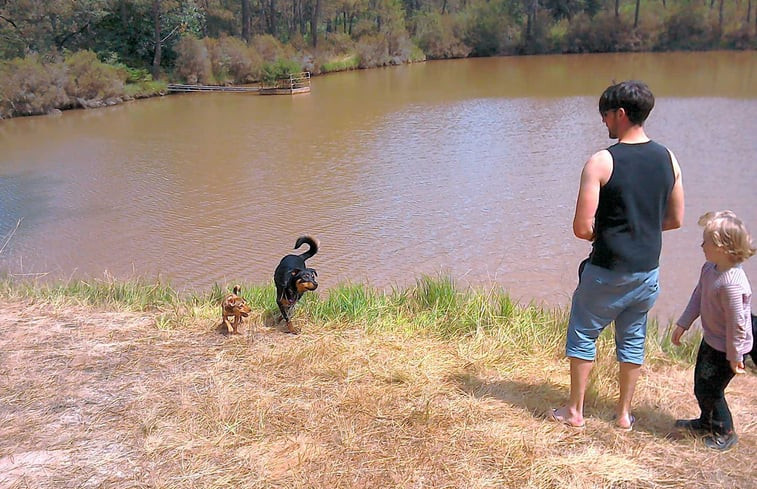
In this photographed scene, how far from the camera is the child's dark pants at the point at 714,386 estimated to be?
8.89 ft

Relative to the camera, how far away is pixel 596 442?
2820 millimetres

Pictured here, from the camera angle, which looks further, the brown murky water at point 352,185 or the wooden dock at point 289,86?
the wooden dock at point 289,86

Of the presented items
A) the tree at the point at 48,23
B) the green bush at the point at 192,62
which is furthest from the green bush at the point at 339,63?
the tree at the point at 48,23

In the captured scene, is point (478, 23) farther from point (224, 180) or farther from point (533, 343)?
point (533, 343)

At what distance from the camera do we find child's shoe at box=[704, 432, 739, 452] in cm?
272


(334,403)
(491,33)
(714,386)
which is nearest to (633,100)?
(714,386)

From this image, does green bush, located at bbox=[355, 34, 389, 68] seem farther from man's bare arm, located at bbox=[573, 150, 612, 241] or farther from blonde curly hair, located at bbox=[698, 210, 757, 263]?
blonde curly hair, located at bbox=[698, 210, 757, 263]

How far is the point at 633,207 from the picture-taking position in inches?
103

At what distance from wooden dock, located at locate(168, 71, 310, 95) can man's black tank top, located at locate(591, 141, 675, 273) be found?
23.7 m

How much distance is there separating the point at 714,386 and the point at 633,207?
0.86 m

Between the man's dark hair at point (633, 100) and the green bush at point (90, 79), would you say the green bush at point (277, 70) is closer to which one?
the green bush at point (90, 79)

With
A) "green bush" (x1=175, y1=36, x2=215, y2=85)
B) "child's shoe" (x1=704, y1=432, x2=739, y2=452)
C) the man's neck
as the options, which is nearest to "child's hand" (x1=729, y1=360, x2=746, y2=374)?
"child's shoe" (x1=704, y1=432, x2=739, y2=452)

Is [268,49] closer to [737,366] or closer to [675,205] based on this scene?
[675,205]

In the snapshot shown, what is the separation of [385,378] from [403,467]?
76 centimetres
